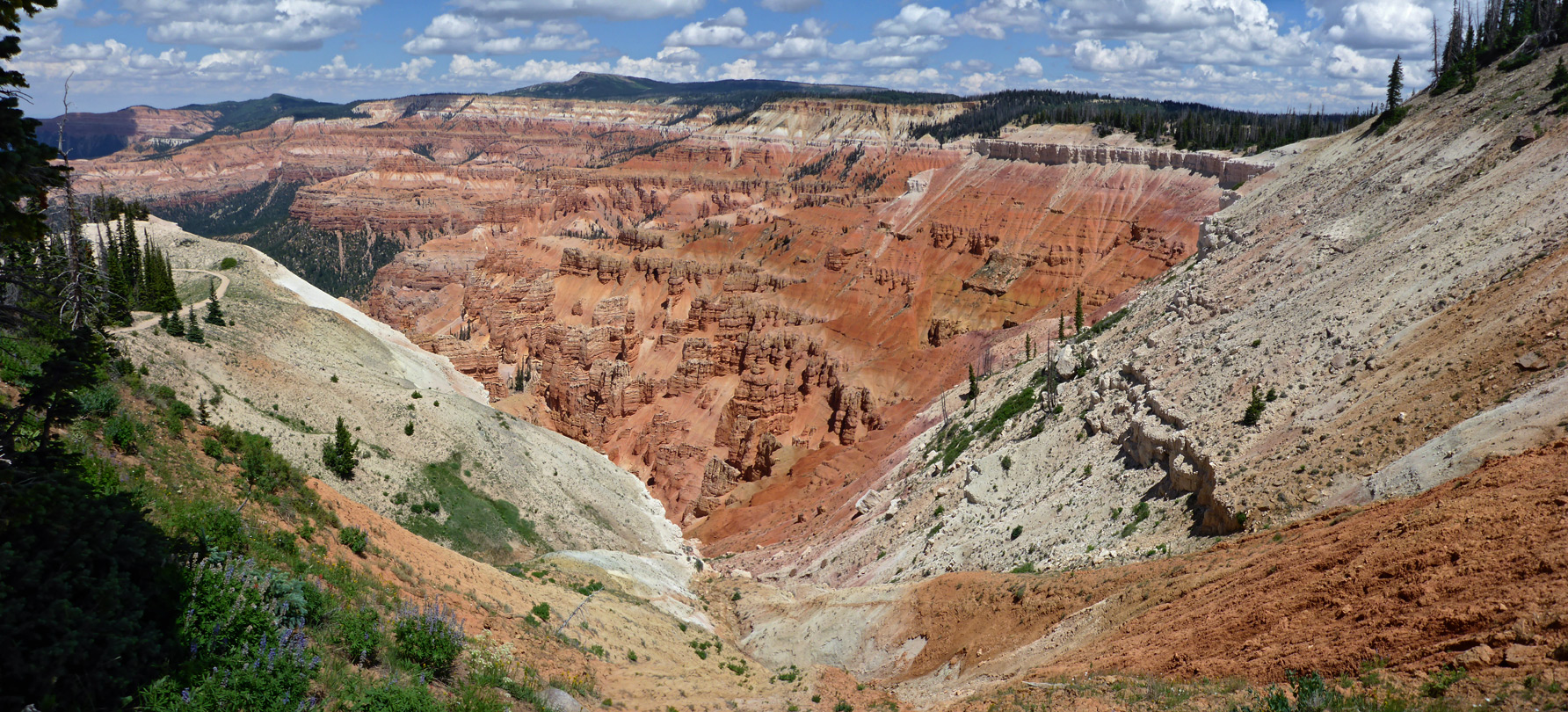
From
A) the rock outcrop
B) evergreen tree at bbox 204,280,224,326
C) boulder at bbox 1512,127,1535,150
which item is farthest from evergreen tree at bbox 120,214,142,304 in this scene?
boulder at bbox 1512,127,1535,150

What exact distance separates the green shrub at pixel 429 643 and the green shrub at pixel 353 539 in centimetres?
562

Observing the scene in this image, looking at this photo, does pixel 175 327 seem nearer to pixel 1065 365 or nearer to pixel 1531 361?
pixel 1065 365

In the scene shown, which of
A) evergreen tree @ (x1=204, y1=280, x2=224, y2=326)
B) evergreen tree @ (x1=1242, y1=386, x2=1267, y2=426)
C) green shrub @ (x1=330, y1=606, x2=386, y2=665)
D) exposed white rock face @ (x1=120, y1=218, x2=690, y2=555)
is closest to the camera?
green shrub @ (x1=330, y1=606, x2=386, y2=665)

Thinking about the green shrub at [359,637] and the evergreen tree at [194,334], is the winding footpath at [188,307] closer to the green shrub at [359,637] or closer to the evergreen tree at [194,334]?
the evergreen tree at [194,334]

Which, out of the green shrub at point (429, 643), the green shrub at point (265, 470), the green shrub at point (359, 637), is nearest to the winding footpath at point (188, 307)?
the green shrub at point (265, 470)

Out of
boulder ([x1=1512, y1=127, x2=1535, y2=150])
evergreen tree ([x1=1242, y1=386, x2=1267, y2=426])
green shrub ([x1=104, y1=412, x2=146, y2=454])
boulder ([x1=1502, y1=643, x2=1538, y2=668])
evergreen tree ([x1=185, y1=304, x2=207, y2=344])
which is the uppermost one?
boulder ([x1=1512, y1=127, x2=1535, y2=150])

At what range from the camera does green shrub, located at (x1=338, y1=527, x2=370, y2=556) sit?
19953mm

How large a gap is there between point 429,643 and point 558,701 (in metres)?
3.15

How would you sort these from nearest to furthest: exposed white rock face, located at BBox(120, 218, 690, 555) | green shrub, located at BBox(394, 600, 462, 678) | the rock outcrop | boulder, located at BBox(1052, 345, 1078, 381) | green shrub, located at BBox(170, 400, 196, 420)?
green shrub, located at BBox(394, 600, 462, 678) < green shrub, located at BBox(170, 400, 196, 420) < exposed white rock face, located at BBox(120, 218, 690, 555) < boulder, located at BBox(1052, 345, 1078, 381) < the rock outcrop

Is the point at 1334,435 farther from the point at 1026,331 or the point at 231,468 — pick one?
the point at 1026,331

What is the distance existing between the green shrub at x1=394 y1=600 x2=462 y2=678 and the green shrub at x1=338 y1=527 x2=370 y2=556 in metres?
5.62

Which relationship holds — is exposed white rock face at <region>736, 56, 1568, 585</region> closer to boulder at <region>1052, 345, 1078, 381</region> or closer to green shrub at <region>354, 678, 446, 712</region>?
boulder at <region>1052, 345, 1078, 381</region>

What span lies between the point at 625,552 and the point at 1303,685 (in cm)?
3272

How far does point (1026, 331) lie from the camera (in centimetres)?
6838
